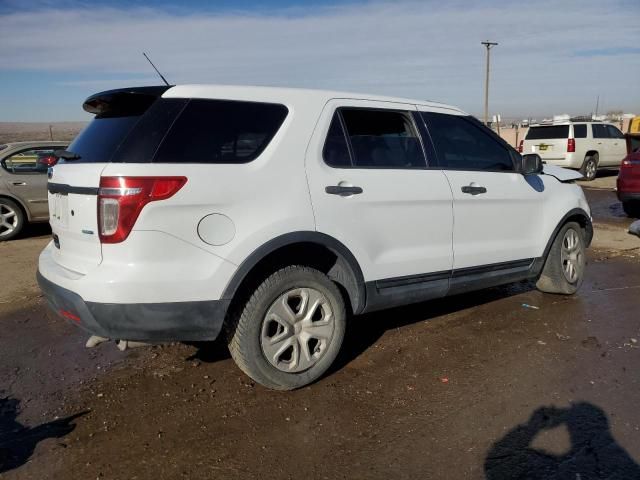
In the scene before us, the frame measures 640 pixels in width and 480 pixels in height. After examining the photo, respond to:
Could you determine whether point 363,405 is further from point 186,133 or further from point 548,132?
point 548,132

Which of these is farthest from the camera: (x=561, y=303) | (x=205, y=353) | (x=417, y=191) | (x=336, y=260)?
(x=561, y=303)

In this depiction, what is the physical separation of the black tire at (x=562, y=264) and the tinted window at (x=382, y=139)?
2.00m

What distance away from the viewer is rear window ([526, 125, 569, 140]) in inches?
699

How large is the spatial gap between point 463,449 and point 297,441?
873 mm

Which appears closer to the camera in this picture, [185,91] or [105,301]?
[105,301]

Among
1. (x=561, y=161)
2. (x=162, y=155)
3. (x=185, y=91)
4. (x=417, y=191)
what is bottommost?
(x=561, y=161)

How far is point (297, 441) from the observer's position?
2.98m

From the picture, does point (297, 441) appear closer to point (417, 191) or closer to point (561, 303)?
point (417, 191)

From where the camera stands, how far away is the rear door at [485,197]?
426 cm

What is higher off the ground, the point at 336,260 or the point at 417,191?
the point at 417,191

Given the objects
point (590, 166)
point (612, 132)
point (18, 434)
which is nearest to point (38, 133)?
point (612, 132)

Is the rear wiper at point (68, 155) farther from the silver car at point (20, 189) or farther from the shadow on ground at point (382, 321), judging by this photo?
the silver car at point (20, 189)

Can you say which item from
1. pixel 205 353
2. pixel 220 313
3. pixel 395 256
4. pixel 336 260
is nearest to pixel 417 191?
pixel 395 256

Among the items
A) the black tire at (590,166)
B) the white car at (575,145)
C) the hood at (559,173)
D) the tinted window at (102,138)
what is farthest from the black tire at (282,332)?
the black tire at (590,166)
